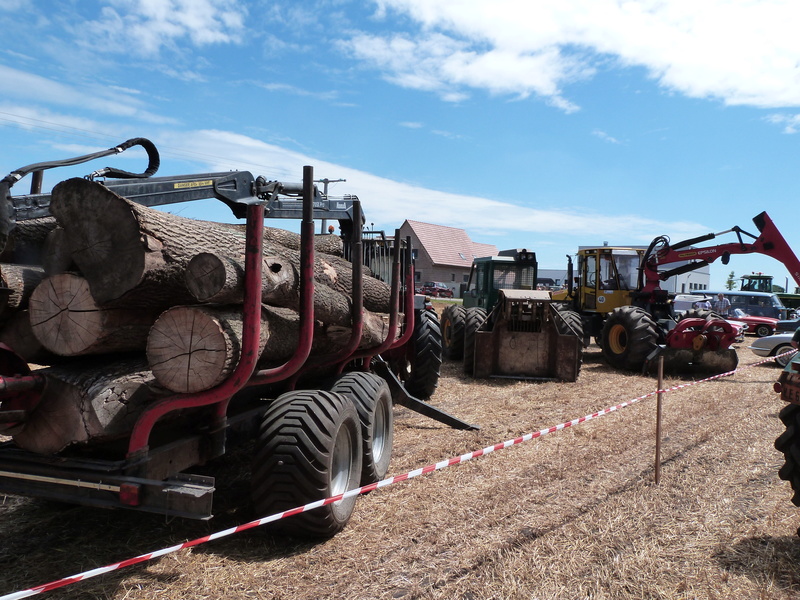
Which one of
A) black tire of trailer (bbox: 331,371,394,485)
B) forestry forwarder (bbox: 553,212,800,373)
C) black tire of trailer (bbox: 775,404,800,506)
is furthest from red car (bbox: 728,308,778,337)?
black tire of trailer (bbox: 331,371,394,485)

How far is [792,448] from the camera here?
12.6ft

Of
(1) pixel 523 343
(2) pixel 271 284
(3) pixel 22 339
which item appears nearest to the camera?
(2) pixel 271 284

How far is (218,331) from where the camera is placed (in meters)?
3.13

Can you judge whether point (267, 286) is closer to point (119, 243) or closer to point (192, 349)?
point (192, 349)

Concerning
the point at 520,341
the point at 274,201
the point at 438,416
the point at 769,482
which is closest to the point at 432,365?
the point at 438,416

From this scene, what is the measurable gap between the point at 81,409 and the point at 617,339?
36.1 feet

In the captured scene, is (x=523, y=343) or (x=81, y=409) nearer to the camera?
(x=81, y=409)

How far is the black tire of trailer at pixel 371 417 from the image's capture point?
4500mm

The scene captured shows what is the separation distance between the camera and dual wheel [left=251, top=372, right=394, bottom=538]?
3.54m

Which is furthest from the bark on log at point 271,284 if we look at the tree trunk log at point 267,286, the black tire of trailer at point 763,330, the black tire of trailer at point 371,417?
the black tire of trailer at point 763,330

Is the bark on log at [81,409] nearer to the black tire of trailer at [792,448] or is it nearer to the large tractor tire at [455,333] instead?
the black tire of trailer at [792,448]

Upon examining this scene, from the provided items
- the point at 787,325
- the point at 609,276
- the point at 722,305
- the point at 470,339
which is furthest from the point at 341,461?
the point at 722,305

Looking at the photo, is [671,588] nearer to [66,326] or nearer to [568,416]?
[66,326]

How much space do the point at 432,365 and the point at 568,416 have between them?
1907 millimetres
